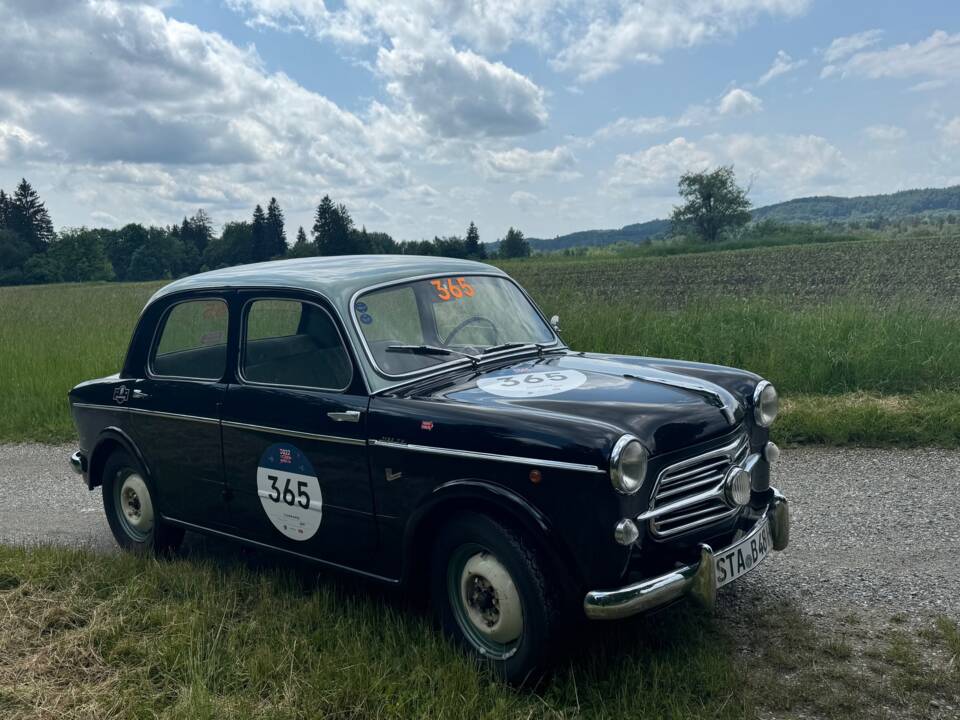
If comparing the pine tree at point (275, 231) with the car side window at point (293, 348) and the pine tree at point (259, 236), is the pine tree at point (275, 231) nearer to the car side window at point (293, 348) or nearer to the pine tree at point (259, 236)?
the pine tree at point (259, 236)

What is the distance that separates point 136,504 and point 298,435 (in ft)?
6.11

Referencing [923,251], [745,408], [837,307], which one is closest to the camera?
[745,408]

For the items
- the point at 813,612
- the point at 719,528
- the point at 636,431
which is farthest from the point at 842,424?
the point at 636,431

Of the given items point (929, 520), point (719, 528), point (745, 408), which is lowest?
point (929, 520)

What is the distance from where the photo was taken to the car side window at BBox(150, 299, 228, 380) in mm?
4695

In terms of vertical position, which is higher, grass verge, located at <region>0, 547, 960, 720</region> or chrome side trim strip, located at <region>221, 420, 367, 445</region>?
chrome side trim strip, located at <region>221, 420, 367, 445</region>

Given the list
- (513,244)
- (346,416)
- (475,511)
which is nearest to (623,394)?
(475,511)

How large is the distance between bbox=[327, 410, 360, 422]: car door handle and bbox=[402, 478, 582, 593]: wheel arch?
553mm

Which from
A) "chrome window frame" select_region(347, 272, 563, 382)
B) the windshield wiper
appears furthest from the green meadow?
the windshield wiper

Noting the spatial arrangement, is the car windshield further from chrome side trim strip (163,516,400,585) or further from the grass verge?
the grass verge

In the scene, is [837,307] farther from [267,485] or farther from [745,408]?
[267,485]

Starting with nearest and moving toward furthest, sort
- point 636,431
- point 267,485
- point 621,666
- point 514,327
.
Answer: point 636,431 < point 621,666 < point 267,485 < point 514,327

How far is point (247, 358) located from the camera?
456 centimetres

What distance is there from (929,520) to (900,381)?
3638mm
